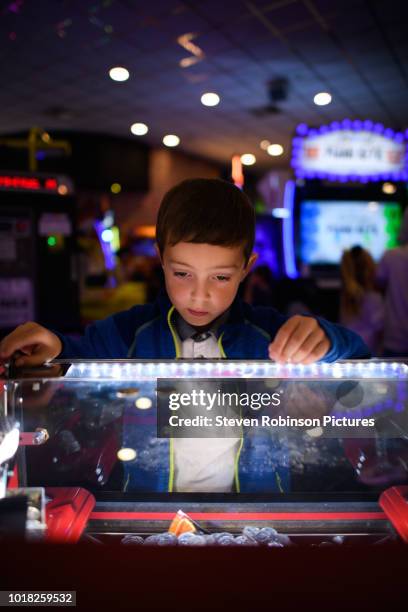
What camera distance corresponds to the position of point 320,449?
1.00 meters

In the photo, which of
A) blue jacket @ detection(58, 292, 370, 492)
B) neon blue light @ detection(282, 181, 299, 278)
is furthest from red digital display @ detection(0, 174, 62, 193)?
blue jacket @ detection(58, 292, 370, 492)

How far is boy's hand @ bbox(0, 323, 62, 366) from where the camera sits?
942 millimetres

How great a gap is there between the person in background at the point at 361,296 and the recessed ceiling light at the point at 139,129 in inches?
264

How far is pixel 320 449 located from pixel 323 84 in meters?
7.27

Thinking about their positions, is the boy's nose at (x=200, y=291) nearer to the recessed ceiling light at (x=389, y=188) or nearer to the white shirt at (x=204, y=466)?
the white shirt at (x=204, y=466)

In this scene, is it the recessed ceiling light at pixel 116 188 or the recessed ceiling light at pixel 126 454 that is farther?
the recessed ceiling light at pixel 116 188

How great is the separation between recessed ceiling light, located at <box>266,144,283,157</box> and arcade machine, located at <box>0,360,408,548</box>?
11.2 meters

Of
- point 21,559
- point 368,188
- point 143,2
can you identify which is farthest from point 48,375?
point 143,2

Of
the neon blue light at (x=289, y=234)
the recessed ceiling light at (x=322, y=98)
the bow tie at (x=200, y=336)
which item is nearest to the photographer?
the bow tie at (x=200, y=336)

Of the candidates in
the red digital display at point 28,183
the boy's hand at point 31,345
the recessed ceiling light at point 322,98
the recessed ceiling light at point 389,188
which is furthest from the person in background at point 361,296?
the recessed ceiling light at point 322,98

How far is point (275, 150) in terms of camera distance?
11805mm

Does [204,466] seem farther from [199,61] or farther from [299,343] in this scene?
[199,61]

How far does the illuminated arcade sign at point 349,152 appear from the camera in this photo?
407cm

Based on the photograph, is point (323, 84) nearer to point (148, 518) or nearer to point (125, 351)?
point (125, 351)
